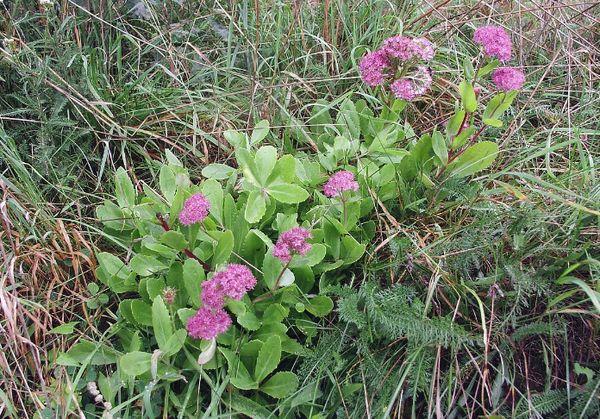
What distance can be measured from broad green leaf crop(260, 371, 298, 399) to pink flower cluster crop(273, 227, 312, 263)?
323mm

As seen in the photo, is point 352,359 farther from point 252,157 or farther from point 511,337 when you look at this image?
point 252,157

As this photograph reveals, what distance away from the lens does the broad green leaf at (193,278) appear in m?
1.63

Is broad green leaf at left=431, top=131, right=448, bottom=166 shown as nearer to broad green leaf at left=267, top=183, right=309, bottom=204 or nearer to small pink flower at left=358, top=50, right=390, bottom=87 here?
small pink flower at left=358, top=50, right=390, bottom=87

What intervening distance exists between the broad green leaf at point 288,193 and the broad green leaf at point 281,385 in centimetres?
48

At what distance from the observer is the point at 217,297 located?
1.48 metres

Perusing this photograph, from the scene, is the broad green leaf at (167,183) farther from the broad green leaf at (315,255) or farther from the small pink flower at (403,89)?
the small pink flower at (403,89)

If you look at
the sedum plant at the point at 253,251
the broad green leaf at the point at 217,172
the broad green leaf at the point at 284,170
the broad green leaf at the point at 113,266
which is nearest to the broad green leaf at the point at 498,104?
the sedum plant at the point at 253,251

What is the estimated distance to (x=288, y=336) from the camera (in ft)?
5.89

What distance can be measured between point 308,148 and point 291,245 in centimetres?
79

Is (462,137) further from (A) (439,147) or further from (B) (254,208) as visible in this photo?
(B) (254,208)

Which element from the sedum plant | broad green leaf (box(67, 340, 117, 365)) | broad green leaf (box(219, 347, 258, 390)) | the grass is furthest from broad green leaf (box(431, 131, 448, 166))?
broad green leaf (box(67, 340, 117, 365))

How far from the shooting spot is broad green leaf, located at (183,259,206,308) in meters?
1.63

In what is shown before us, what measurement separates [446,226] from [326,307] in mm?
512

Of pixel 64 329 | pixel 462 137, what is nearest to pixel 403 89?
pixel 462 137
